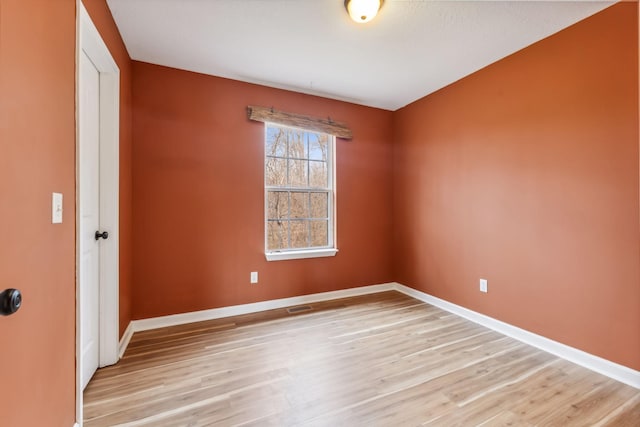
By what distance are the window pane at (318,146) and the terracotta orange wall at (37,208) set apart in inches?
91.7

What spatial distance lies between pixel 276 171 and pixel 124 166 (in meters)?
1.44

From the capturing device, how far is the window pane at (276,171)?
122 inches

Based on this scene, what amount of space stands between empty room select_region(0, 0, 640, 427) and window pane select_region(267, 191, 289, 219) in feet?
0.14

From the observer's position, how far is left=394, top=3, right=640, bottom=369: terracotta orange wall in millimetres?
1806

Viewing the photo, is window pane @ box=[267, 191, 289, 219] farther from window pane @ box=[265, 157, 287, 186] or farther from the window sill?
the window sill

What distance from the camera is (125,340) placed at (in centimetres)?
223

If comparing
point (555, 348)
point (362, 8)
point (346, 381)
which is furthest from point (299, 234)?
point (555, 348)

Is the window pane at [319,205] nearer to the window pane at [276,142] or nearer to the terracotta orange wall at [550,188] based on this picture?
the window pane at [276,142]

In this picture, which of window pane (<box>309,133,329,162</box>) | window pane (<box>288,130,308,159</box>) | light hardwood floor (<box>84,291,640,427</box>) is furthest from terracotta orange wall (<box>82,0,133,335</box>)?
window pane (<box>309,133,329,162</box>)

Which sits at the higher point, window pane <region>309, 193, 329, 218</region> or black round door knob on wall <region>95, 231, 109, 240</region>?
window pane <region>309, 193, 329, 218</region>

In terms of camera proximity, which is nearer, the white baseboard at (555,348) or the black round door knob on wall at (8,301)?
the black round door knob on wall at (8,301)

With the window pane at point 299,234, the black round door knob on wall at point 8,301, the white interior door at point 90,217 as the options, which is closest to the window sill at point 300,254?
the window pane at point 299,234

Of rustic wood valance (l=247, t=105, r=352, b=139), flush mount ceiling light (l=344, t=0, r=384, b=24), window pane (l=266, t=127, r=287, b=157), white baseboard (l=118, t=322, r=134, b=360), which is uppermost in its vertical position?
flush mount ceiling light (l=344, t=0, r=384, b=24)

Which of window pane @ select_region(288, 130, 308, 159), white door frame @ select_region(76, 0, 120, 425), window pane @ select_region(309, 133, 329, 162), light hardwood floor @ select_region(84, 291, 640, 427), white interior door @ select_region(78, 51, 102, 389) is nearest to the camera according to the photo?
light hardwood floor @ select_region(84, 291, 640, 427)
